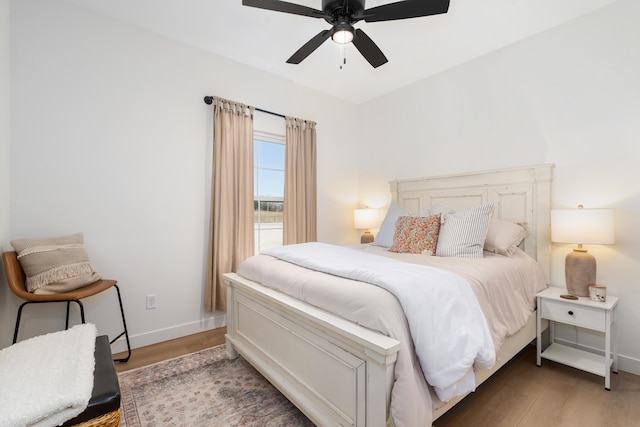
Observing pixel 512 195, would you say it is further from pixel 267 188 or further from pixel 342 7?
pixel 267 188

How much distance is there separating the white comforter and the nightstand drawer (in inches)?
42.5

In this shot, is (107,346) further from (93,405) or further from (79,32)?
(79,32)

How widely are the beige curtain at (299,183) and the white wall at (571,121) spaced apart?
144 centimetres

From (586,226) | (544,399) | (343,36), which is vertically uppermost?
(343,36)

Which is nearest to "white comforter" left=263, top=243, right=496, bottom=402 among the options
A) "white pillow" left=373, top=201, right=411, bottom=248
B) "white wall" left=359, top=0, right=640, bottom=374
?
"white pillow" left=373, top=201, right=411, bottom=248

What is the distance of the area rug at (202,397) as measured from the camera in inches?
62.6

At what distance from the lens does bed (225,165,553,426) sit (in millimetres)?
1148

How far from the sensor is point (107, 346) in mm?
1418

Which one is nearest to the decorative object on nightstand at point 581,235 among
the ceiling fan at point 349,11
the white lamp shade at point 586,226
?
the white lamp shade at point 586,226

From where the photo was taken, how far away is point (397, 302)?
1.29 meters

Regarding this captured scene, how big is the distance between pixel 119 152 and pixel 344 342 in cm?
231

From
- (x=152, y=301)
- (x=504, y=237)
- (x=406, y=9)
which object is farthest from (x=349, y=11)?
(x=152, y=301)

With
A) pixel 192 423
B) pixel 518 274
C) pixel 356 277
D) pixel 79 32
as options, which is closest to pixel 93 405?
pixel 192 423

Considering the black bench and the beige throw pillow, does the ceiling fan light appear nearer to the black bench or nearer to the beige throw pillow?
the black bench
